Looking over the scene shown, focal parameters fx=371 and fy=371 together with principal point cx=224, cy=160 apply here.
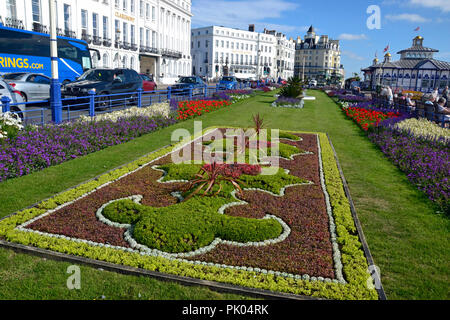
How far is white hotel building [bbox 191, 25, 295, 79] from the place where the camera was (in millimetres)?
98688

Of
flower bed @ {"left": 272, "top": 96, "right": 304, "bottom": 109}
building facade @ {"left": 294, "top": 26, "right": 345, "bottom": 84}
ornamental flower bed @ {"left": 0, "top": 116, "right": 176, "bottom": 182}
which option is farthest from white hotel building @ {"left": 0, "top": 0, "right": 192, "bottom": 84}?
building facade @ {"left": 294, "top": 26, "right": 345, "bottom": 84}

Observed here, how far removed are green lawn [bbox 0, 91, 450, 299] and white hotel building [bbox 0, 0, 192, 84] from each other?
1114 inches

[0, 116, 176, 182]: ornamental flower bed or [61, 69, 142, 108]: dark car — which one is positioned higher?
[61, 69, 142, 108]: dark car

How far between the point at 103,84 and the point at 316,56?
14965 cm

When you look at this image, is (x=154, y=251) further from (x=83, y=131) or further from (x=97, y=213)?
(x=83, y=131)

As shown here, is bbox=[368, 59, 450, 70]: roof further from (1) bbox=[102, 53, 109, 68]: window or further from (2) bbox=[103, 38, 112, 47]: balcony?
(1) bbox=[102, 53, 109, 68]: window

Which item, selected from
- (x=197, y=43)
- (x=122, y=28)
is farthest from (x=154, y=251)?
(x=197, y=43)

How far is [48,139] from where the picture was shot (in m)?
8.70

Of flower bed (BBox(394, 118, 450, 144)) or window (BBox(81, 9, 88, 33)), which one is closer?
flower bed (BBox(394, 118, 450, 144))

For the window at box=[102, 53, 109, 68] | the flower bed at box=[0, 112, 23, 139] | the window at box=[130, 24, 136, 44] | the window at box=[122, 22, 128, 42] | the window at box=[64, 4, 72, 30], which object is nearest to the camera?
the flower bed at box=[0, 112, 23, 139]

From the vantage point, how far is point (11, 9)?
3045 cm

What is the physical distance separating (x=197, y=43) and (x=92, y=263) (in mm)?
104245

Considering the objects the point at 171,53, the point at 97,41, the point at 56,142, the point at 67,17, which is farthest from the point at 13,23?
the point at 171,53

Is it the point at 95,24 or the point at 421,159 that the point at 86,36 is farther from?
the point at 421,159
